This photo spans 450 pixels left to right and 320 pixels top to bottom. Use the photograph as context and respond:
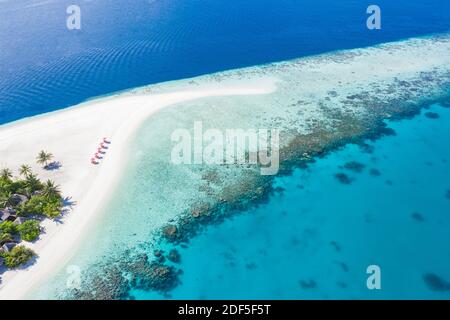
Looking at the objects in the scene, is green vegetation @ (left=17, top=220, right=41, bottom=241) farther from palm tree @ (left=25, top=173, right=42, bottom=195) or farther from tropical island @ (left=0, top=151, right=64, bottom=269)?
palm tree @ (left=25, top=173, right=42, bottom=195)

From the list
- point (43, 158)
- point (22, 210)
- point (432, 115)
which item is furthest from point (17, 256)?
point (432, 115)

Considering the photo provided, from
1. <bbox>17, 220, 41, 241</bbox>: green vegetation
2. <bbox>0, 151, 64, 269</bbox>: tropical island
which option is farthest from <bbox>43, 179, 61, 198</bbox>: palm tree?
<bbox>17, 220, 41, 241</bbox>: green vegetation

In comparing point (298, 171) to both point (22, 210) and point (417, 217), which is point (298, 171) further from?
point (22, 210)

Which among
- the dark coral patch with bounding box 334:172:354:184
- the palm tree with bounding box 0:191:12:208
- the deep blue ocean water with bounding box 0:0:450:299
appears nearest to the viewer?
the deep blue ocean water with bounding box 0:0:450:299

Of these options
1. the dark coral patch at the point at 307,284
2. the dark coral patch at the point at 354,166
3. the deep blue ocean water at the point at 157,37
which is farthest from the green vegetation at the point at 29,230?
the dark coral patch at the point at 354,166

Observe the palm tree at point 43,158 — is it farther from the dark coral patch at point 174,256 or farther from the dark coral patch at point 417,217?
the dark coral patch at point 417,217
